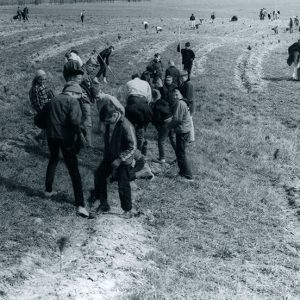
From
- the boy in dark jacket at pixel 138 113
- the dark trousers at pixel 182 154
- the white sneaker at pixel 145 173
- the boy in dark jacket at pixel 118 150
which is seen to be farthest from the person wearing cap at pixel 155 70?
the boy in dark jacket at pixel 118 150

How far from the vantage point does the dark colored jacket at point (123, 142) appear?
768cm

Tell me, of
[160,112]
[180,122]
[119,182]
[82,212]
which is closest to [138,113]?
[180,122]

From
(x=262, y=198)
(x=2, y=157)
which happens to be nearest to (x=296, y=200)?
(x=262, y=198)

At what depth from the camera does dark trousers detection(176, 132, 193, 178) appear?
10.4 meters

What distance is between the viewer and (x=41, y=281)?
6434 millimetres

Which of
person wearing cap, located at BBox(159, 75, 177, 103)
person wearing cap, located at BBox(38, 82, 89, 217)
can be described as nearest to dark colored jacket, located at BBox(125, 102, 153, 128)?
person wearing cap, located at BBox(159, 75, 177, 103)

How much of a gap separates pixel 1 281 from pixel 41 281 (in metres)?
0.47

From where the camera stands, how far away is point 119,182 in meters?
8.05

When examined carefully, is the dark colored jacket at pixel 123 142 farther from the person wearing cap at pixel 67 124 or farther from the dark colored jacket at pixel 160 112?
the dark colored jacket at pixel 160 112

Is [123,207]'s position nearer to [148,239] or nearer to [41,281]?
[148,239]

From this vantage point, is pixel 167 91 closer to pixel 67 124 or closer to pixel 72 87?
pixel 72 87

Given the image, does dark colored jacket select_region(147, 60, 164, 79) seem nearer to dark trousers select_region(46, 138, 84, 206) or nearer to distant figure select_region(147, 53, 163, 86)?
distant figure select_region(147, 53, 163, 86)

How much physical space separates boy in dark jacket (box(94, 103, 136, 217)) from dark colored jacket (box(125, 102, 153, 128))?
192 cm

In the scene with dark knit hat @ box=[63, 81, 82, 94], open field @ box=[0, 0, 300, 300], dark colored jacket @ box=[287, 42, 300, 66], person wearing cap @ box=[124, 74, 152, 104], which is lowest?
open field @ box=[0, 0, 300, 300]
